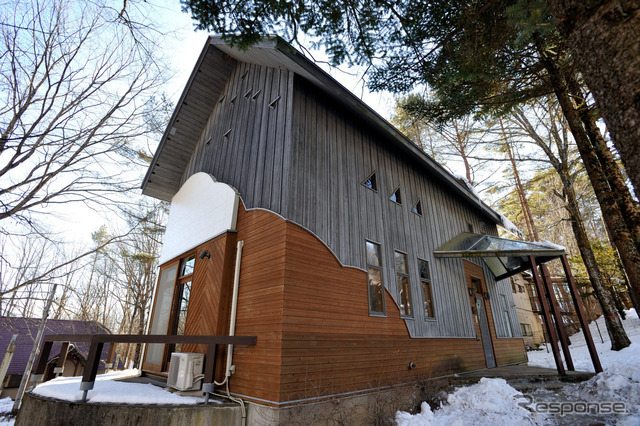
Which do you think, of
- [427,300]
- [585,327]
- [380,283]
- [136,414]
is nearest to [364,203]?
[380,283]

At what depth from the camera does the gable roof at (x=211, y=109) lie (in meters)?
6.14

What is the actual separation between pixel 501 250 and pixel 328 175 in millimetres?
5124

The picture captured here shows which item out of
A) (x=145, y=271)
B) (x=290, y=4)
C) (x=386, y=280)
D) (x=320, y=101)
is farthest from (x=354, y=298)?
(x=145, y=271)

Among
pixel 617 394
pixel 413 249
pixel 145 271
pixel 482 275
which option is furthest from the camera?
pixel 145 271

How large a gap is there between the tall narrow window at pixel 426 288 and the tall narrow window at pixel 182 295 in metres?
5.44

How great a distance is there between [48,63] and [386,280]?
8507mm

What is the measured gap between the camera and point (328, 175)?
6.03 metres

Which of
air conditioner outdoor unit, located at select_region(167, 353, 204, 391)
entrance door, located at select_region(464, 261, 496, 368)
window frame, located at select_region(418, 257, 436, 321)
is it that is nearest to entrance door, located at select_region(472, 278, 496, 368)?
entrance door, located at select_region(464, 261, 496, 368)

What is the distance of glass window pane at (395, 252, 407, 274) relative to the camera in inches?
273

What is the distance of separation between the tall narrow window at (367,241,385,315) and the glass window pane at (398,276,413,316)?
75cm

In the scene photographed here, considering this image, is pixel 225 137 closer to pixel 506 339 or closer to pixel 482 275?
pixel 482 275

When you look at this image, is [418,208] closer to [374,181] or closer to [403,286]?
[374,181]

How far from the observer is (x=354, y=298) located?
17.8 ft

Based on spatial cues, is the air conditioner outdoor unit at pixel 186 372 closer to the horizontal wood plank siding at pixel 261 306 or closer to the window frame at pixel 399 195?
the horizontal wood plank siding at pixel 261 306
